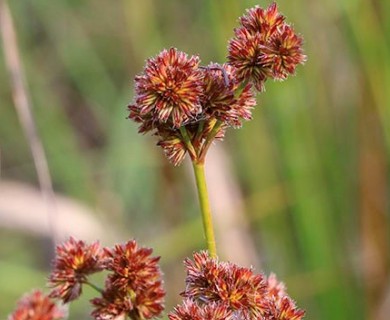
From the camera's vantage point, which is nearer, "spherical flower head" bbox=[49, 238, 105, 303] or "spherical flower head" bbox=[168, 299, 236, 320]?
"spherical flower head" bbox=[168, 299, 236, 320]

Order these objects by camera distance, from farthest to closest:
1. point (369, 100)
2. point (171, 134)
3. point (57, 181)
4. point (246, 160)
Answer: point (57, 181)
point (246, 160)
point (369, 100)
point (171, 134)

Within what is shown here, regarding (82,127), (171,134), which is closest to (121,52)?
(82,127)

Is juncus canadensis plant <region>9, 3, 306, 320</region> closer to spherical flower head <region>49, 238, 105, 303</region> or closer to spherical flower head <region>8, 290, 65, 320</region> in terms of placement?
spherical flower head <region>49, 238, 105, 303</region>

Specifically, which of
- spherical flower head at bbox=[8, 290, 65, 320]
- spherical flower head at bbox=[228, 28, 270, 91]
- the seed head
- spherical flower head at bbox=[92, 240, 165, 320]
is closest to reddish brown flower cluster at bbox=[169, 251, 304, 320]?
the seed head

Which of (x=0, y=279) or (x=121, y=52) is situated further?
(x=121, y=52)

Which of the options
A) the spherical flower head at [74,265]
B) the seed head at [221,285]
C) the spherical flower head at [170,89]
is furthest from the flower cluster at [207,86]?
the spherical flower head at [74,265]

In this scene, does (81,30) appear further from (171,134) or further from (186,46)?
(171,134)

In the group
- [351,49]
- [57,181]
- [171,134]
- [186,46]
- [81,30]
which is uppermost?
[81,30]

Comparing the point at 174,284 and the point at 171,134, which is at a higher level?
the point at 174,284
